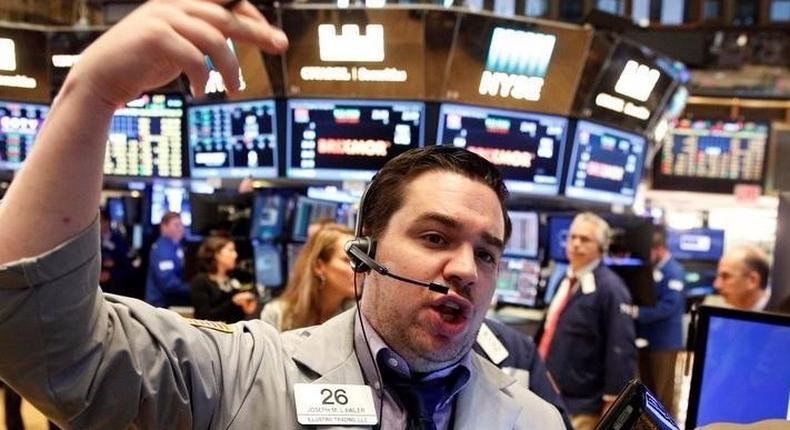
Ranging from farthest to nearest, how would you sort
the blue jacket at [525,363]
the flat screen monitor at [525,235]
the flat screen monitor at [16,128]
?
1. the flat screen monitor at [525,235]
2. the flat screen monitor at [16,128]
3. the blue jacket at [525,363]

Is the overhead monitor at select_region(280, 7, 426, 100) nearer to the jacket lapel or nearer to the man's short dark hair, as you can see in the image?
the man's short dark hair

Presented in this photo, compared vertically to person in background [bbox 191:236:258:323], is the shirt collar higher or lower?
higher

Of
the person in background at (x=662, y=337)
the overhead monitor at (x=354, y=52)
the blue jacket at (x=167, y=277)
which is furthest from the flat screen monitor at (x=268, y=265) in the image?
the person in background at (x=662, y=337)

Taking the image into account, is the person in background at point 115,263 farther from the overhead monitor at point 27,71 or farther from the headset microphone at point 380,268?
the headset microphone at point 380,268

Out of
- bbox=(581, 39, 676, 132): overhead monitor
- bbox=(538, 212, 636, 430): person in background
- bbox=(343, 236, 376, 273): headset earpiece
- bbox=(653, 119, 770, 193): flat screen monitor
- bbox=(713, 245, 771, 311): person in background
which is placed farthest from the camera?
bbox=(653, 119, 770, 193): flat screen monitor

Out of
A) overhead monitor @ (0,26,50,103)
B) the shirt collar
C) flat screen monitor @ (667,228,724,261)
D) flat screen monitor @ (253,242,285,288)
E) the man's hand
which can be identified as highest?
overhead monitor @ (0,26,50,103)

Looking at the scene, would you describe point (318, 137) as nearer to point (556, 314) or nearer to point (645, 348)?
point (556, 314)

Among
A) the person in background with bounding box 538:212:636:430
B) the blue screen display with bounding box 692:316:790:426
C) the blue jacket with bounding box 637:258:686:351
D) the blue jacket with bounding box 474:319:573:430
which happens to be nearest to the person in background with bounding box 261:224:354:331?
the blue jacket with bounding box 474:319:573:430

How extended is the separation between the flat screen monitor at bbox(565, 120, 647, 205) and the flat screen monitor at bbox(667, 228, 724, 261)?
292 centimetres

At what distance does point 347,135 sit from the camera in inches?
205

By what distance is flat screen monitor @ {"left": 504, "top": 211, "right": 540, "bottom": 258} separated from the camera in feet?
18.8

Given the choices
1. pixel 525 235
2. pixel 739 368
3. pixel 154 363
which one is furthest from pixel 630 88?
pixel 154 363

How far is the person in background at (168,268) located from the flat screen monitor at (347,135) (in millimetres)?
1066

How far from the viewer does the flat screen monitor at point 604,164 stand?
5.46 meters
